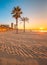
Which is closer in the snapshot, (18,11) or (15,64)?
(15,64)

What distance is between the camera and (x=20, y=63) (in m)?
7.09

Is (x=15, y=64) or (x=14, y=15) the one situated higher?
(x=14, y=15)

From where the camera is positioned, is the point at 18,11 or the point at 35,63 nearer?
the point at 35,63

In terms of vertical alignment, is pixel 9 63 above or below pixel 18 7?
below

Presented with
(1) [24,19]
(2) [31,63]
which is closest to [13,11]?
(1) [24,19]

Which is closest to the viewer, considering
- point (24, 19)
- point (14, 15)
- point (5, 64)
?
point (5, 64)

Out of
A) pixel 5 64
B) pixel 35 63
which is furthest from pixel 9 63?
pixel 35 63

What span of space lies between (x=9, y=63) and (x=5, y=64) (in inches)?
10.9

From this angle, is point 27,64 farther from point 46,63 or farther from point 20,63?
point 46,63

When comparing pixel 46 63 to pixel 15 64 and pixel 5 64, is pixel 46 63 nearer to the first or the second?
pixel 15 64

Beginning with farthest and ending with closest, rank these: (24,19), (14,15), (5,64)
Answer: (24,19) → (14,15) → (5,64)

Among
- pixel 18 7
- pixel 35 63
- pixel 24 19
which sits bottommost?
pixel 35 63

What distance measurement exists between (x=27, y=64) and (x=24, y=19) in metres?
59.3

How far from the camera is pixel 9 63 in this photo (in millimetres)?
7043
